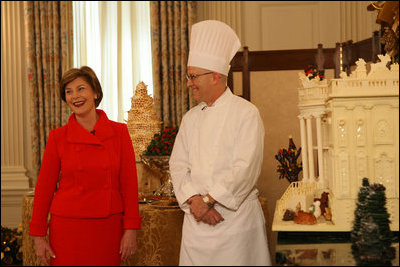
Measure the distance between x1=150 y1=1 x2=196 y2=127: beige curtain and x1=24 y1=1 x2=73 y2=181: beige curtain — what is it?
1027 mm

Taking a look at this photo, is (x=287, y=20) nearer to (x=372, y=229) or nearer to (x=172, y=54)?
(x=172, y=54)

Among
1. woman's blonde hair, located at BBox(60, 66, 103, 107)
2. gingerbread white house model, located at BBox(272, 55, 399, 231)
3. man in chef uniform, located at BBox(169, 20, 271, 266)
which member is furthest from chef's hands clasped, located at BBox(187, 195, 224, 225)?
woman's blonde hair, located at BBox(60, 66, 103, 107)

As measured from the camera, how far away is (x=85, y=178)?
2348 mm

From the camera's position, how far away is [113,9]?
6309 mm

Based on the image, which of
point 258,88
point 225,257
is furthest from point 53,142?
point 258,88

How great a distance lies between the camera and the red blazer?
233cm

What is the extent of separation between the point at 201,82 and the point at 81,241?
87cm

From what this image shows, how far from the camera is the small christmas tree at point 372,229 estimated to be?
71.7 inches

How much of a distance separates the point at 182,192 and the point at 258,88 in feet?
10.0

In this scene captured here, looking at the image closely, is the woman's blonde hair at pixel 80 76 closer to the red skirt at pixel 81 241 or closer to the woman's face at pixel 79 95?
the woman's face at pixel 79 95

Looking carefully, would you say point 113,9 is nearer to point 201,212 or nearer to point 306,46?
point 306,46

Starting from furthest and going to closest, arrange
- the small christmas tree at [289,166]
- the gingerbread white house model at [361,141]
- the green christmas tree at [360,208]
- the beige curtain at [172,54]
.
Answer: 1. the beige curtain at [172,54]
2. the small christmas tree at [289,166]
3. the gingerbread white house model at [361,141]
4. the green christmas tree at [360,208]

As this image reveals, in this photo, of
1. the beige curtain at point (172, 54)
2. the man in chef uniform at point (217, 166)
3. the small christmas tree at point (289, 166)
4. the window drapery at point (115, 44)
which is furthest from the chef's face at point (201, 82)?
the window drapery at point (115, 44)

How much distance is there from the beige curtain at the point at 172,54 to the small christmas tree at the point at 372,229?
400 cm
